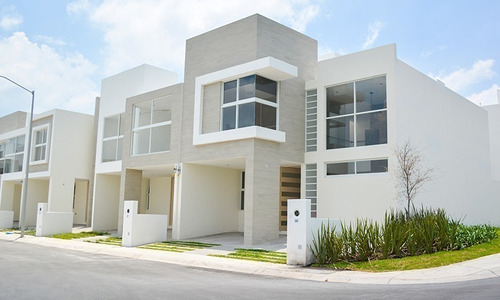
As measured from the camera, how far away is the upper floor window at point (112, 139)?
2829cm

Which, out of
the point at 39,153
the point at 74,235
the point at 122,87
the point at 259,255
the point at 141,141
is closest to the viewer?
the point at 259,255

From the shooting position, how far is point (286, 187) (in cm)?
2256

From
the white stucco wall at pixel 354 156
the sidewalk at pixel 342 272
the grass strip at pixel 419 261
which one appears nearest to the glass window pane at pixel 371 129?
the white stucco wall at pixel 354 156

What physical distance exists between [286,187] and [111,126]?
1328 centimetres

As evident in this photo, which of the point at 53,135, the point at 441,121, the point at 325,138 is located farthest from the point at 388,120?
the point at 53,135

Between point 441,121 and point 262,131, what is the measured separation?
30.0ft

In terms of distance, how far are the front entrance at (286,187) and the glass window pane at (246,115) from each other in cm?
407

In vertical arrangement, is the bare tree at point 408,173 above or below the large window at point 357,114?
below

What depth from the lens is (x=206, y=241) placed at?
68.8ft

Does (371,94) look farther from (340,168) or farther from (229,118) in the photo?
(229,118)

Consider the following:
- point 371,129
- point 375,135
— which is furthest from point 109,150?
point 375,135

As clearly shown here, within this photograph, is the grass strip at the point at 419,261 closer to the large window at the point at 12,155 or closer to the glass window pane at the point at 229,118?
the glass window pane at the point at 229,118

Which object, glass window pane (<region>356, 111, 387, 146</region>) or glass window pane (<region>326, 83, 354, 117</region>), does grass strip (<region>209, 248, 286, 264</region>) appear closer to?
glass window pane (<region>356, 111, 387, 146</region>)

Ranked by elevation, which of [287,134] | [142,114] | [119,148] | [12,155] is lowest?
[287,134]
